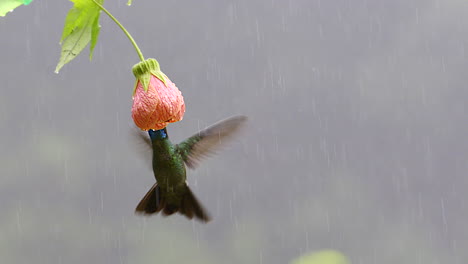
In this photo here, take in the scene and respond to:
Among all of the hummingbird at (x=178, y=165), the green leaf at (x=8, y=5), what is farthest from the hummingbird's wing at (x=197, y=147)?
the green leaf at (x=8, y=5)

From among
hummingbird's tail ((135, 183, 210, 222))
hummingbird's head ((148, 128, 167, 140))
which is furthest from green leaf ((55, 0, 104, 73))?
hummingbird's tail ((135, 183, 210, 222))

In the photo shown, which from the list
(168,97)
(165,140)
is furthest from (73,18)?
(165,140)

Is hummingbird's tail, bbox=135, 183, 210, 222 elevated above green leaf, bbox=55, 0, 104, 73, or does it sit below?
below

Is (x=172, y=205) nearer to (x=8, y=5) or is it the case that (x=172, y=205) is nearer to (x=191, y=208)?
(x=191, y=208)

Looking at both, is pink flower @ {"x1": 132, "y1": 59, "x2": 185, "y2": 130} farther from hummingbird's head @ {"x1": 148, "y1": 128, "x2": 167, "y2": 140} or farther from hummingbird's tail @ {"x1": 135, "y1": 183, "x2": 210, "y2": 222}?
hummingbird's tail @ {"x1": 135, "y1": 183, "x2": 210, "y2": 222}

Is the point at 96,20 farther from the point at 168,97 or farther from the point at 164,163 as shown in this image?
the point at 164,163

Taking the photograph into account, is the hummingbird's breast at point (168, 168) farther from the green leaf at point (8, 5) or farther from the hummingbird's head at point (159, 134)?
the green leaf at point (8, 5)

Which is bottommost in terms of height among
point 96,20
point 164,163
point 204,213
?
point 204,213
